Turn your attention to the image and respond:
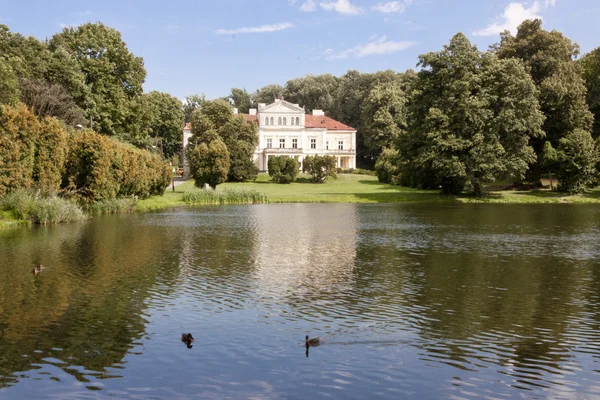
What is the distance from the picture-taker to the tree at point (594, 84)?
72.1 metres

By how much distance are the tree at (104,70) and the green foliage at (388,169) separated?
1320 inches

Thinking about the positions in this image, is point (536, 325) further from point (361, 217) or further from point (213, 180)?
point (213, 180)

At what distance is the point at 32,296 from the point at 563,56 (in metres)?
66.6

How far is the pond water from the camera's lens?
9938 millimetres

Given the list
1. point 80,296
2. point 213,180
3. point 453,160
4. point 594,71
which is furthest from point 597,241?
point 594,71

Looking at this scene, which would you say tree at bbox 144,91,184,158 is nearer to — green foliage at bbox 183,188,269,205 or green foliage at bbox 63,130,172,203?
green foliage at bbox 183,188,269,205

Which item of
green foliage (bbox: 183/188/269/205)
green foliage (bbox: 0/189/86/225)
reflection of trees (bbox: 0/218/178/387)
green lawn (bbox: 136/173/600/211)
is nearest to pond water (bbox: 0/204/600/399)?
reflection of trees (bbox: 0/218/178/387)

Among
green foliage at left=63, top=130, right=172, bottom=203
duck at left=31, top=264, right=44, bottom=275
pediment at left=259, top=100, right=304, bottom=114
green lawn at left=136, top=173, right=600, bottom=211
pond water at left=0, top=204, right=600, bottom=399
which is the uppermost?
pediment at left=259, top=100, right=304, bottom=114

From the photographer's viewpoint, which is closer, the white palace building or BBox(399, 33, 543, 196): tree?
BBox(399, 33, 543, 196): tree

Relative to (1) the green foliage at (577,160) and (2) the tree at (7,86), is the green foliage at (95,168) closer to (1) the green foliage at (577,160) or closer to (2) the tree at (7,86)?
(2) the tree at (7,86)

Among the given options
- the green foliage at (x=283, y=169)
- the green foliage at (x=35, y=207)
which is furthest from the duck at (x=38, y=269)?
the green foliage at (x=283, y=169)

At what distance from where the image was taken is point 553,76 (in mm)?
65875

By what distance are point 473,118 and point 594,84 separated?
84.2ft

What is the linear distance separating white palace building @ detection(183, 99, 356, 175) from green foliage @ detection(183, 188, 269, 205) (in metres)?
49.7
